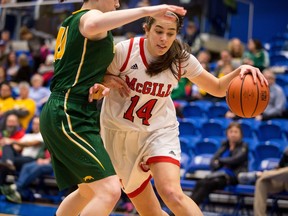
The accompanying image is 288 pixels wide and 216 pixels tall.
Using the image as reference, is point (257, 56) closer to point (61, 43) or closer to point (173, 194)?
point (173, 194)

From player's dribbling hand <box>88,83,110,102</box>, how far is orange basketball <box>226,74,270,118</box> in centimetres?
105

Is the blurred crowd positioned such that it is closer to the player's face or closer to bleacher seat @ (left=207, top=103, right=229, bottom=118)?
bleacher seat @ (left=207, top=103, right=229, bottom=118)

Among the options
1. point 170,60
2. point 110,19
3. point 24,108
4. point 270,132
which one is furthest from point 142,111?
point 24,108

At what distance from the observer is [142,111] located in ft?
15.1

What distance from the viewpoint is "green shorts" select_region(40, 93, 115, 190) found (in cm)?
400

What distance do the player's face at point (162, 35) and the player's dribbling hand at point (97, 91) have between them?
51 cm

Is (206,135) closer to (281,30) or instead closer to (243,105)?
(243,105)

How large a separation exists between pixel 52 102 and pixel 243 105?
144 cm

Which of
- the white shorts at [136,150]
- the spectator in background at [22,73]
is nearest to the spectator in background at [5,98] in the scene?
the spectator in background at [22,73]

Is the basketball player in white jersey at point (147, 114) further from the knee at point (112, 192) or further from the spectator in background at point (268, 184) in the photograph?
the spectator in background at point (268, 184)

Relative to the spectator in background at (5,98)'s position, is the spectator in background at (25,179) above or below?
below

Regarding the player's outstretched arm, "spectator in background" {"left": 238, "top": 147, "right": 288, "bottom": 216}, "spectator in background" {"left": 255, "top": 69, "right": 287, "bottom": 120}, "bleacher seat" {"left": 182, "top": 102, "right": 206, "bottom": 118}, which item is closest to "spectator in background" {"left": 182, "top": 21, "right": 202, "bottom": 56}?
"bleacher seat" {"left": 182, "top": 102, "right": 206, "bottom": 118}

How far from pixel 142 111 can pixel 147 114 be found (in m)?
0.04

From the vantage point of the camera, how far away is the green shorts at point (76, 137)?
13.1ft
